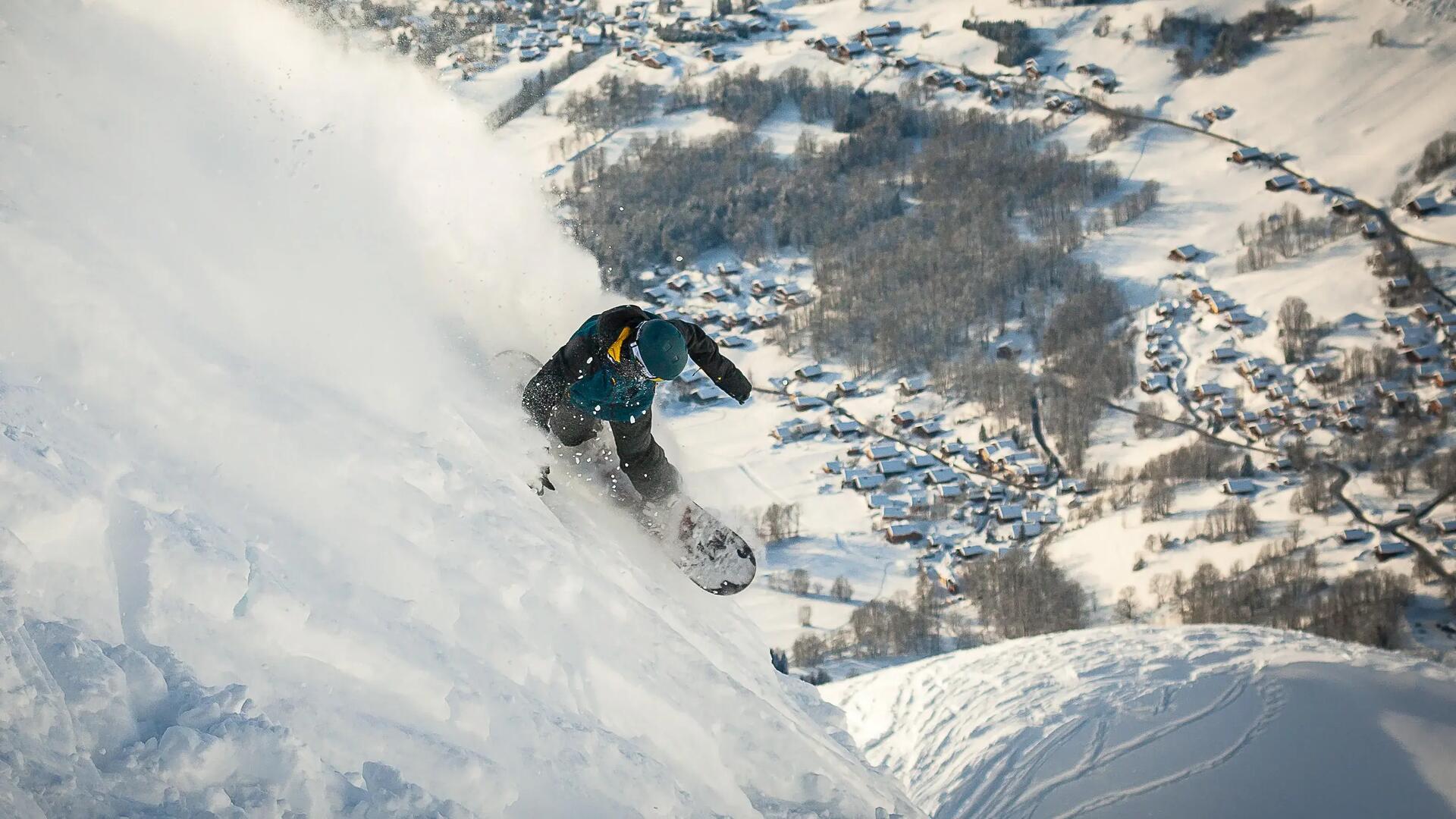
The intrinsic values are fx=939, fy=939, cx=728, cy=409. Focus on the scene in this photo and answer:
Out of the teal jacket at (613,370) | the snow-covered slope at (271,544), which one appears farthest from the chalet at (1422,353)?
the teal jacket at (613,370)

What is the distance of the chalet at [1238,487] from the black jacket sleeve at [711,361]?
32042 millimetres

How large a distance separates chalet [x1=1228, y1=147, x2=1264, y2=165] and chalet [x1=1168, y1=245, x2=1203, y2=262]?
34.3ft

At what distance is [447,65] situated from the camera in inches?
2896

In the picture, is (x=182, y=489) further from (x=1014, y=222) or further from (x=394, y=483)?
(x=1014, y=222)

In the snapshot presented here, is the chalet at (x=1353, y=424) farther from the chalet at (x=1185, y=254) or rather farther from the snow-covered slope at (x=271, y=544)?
the snow-covered slope at (x=271, y=544)

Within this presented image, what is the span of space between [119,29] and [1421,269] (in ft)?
179

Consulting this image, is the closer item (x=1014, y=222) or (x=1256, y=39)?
(x=1014, y=222)

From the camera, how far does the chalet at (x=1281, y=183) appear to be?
55656mm

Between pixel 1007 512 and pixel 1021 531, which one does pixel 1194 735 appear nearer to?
pixel 1021 531

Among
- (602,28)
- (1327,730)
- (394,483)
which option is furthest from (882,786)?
(602,28)

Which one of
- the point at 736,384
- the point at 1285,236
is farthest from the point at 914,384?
the point at 736,384

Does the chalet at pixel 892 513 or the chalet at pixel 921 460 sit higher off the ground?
the chalet at pixel 892 513

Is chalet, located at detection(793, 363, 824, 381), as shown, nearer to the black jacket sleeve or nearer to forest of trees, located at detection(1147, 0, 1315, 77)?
the black jacket sleeve

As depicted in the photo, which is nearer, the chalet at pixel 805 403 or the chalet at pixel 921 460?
the chalet at pixel 921 460
